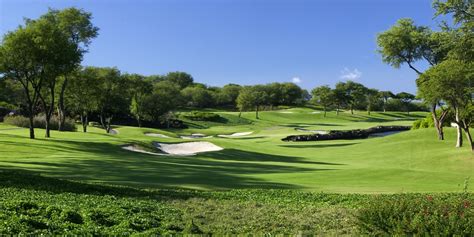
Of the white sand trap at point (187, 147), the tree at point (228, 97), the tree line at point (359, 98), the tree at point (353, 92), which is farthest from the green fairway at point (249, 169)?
the tree at point (228, 97)

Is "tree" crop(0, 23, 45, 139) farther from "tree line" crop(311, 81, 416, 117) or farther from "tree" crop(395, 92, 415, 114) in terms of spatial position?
"tree" crop(395, 92, 415, 114)

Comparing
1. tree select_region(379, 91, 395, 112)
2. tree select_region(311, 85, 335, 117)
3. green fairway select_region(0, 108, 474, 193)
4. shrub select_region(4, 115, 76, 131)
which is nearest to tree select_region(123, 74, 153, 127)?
shrub select_region(4, 115, 76, 131)

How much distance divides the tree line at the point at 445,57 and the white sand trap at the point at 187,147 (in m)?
20.8

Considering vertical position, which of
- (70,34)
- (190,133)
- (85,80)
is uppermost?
(70,34)

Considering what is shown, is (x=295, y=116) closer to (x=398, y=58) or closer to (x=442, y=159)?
(x=398, y=58)

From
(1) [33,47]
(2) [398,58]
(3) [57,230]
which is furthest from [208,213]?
(2) [398,58]

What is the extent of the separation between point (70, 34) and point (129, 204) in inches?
1722

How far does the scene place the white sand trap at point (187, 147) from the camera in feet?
150

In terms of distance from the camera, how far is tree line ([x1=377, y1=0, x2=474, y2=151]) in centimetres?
2441

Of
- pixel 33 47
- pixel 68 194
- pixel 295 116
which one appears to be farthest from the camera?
pixel 295 116

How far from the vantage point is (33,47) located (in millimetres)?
39969

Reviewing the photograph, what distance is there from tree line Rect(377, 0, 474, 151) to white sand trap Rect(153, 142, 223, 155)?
821 inches

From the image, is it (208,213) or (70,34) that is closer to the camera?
(208,213)

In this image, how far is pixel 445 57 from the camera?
3609cm
